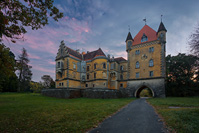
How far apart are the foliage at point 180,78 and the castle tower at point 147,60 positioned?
7333 millimetres

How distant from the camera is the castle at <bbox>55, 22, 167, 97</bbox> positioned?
3030cm

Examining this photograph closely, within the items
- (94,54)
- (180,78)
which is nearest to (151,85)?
(180,78)

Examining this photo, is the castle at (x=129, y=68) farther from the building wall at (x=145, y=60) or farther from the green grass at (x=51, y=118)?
the green grass at (x=51, y=118)

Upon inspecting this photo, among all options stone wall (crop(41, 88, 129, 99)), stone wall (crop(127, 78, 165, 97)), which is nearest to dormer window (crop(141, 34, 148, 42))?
stone wall (crop(127, 78, 165, 97))

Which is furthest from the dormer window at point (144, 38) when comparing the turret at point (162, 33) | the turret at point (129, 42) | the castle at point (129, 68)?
the turret at point (162, 33)

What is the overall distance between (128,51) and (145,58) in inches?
225

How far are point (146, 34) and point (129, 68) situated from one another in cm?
1160

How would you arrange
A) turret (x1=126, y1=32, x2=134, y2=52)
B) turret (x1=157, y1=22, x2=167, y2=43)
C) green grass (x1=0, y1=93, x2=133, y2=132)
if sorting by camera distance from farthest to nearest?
turret (x1=126, y1=32, x2=134, y2=52) → turret (x1=157, y1=22, x2=167, y2=43) → green grass (x1=0, y1=93, x2=133, y2=132)

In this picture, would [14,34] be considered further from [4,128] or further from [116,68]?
[116,68]

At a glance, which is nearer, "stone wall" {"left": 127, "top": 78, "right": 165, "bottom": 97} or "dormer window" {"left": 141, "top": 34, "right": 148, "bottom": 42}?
"stone wall" {"left": 127, "top": 78, "right": 165, "bottom": 97}

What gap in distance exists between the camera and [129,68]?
34469 mm

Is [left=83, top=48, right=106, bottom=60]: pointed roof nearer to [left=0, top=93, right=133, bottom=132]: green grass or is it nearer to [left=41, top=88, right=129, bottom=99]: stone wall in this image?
[left=41, top=88, right=129, bottom=99]: stone wall

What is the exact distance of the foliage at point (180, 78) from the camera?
31891 millimetres

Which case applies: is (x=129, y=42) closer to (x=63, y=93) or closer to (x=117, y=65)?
(x=117, y=65)
